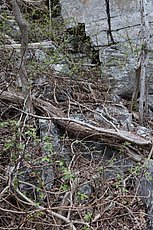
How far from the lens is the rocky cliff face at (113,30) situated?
14.4ft

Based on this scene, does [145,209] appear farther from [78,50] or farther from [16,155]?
[78,50]

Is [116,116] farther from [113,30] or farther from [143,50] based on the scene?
[113,30]

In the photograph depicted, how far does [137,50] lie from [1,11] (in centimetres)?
203

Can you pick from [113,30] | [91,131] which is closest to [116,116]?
[91,131]

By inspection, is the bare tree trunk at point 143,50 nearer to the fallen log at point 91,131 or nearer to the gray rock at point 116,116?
the gray rock at point 116,116

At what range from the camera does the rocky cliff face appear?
4.38 m

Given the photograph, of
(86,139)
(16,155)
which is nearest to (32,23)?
(86,139)

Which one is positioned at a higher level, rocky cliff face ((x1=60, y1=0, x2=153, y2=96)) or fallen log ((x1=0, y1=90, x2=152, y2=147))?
rocky cliff face ((x1=60, y1=0, x2=153, y2=96))

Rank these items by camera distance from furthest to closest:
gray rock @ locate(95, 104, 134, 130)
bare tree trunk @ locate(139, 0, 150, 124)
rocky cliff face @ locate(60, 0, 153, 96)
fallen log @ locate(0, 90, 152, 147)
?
rocky cliff face @ locate(60, 0, 153, 96) < bare tree trunk @ locate(139, 0, 150, 124) < gray rock @ locate(95, 104, 134, 130) < fallen log @ locate(0, 90, 152, 147)

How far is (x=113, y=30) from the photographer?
4707 millimetres

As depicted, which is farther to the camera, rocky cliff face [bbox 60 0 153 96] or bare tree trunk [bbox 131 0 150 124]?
rocky cliff face [bbox 60 0 153 96]

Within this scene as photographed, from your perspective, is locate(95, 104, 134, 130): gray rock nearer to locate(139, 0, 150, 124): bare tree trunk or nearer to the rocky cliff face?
locate(139, 0, 150, 124): bare tree trunk

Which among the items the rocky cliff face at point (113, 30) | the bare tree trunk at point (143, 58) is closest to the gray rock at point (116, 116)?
the bare tree trunk at point (143, 58)

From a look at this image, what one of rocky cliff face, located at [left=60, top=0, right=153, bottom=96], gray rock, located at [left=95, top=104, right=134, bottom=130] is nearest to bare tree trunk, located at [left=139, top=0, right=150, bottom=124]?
gray rock, located at [left=95, top=104, right=134, bottom=130]
